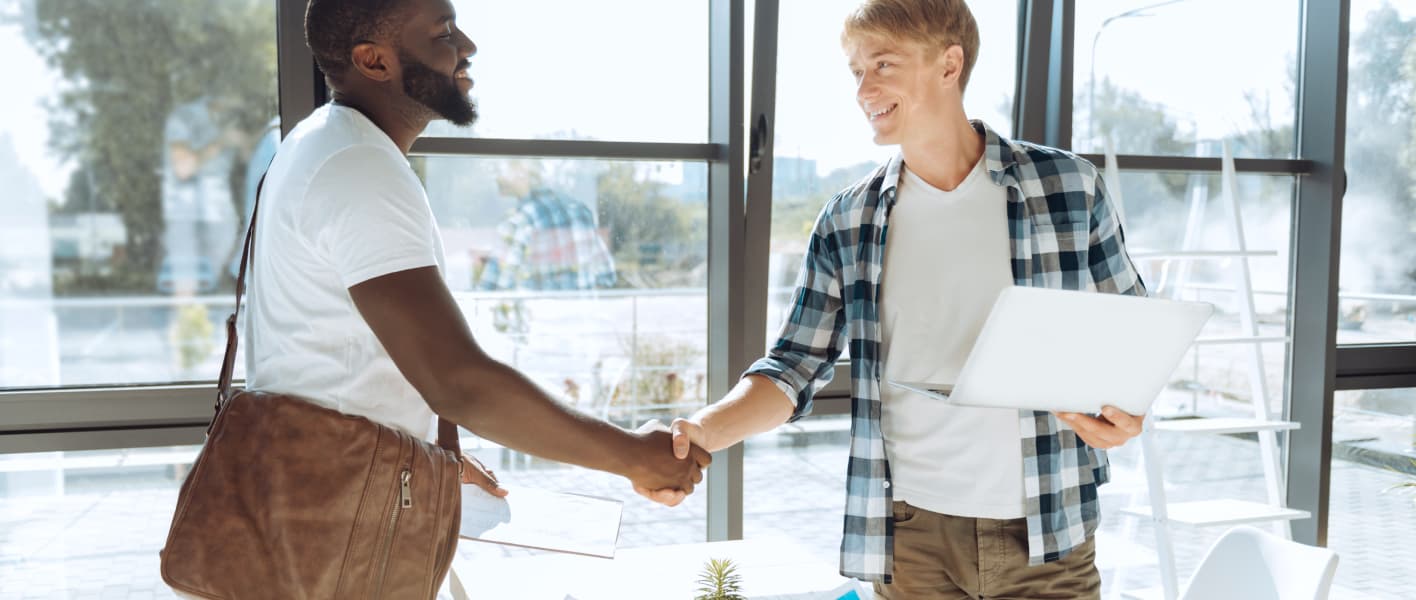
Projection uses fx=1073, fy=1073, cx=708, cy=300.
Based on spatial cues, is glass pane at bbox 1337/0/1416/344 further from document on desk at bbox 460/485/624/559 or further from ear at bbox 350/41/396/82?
ear at bbox 350/41/396/82

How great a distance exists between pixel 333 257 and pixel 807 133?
6.61 feet

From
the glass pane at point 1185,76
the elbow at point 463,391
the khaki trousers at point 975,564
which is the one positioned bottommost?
the khaki trousers at point 975,564

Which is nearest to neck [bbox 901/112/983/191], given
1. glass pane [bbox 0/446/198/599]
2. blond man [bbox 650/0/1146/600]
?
blond man [bbox 650/0/1146/600]

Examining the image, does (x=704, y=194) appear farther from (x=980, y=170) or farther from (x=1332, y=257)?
(x=1332, y=257)

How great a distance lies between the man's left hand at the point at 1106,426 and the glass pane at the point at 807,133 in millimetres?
1540

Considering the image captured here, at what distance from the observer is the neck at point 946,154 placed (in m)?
1.88

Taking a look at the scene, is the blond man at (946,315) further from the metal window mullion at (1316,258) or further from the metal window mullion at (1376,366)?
the metal window mullion at (1376,366)

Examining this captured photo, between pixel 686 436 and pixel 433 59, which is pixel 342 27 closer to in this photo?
A: pixel 433 59

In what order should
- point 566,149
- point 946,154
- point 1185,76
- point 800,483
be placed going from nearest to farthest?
point 946,154
point 566,149
point 800,483
point 1185,76

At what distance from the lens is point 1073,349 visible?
4.71ft

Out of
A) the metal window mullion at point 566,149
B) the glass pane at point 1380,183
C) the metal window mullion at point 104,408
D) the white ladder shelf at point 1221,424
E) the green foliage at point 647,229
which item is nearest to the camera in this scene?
the metal window mullion at point 104,408

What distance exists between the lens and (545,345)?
3.01 metres

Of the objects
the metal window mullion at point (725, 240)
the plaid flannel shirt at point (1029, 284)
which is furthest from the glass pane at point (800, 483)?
the plaid flannel shirt at point (1029, 284)

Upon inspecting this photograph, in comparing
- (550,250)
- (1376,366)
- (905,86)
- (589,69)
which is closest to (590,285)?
(550,250)
